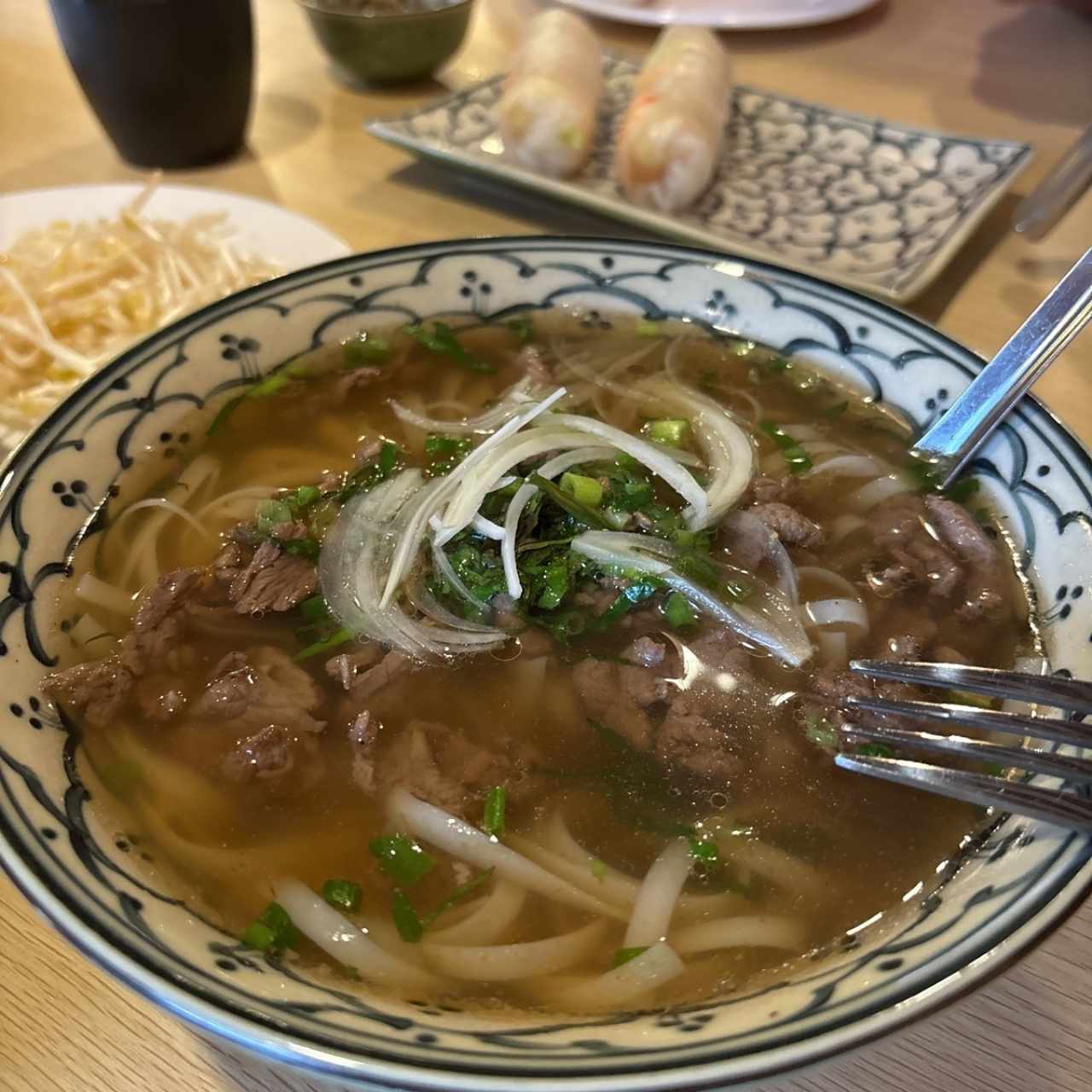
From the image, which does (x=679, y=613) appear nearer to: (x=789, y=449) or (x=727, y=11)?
(x=789, y=449)

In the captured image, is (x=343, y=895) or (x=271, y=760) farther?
(x=271, y=760)

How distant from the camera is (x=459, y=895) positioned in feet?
4.32

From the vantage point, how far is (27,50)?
4.09m

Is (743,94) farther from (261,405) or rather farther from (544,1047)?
(544,1047)

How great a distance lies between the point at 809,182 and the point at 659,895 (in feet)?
8.26

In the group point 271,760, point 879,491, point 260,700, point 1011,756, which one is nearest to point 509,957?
point 271,760

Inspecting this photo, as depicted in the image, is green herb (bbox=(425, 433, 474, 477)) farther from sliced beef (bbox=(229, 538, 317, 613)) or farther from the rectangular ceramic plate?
the rectangular ceramic plate

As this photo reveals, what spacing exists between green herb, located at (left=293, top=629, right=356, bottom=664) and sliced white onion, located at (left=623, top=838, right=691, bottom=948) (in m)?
0.65

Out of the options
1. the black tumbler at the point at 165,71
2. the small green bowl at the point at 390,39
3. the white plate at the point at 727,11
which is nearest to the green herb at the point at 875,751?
the black tumbler at the point at 165,71

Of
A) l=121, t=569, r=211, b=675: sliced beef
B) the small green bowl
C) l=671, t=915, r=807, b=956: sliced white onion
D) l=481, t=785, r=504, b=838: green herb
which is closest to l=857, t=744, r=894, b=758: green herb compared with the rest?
l=671, t=915, r=807, b=956: sliced white onion

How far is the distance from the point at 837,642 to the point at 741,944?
0.57 metres

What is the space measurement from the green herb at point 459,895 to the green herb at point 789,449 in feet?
3.51

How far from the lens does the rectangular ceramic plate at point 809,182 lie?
262cm

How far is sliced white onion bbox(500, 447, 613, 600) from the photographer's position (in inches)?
62.9
